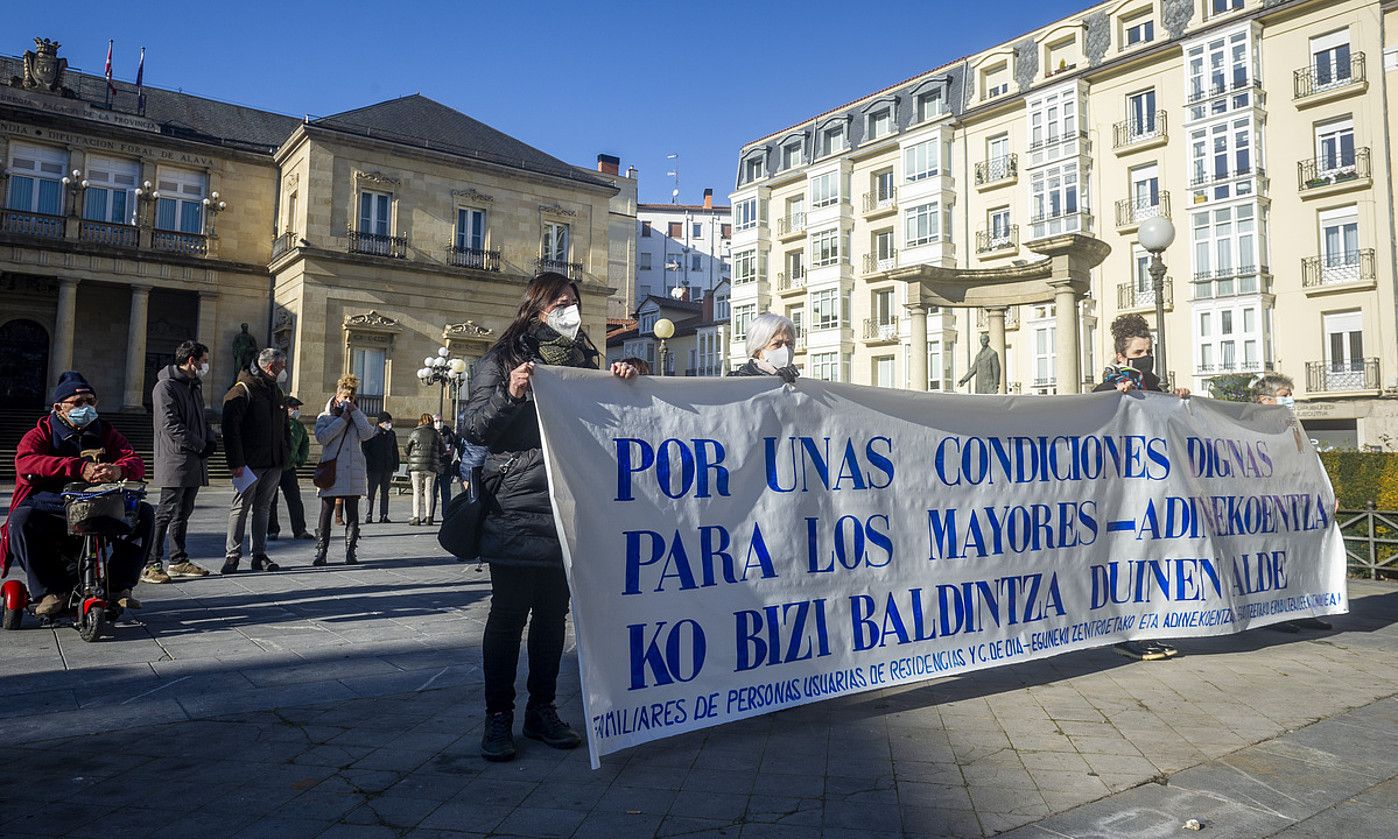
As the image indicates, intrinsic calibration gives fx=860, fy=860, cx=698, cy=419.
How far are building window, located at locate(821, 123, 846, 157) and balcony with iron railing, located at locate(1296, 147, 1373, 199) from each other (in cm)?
2119

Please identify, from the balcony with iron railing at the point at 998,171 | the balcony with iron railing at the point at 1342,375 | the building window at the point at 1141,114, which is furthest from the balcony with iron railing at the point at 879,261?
the balcony with iron railing at the point at 1342,375

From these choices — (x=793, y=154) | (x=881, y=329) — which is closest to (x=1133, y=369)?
(x=881, y=329)

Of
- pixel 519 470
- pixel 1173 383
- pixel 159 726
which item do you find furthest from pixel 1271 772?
pixel 1173 383

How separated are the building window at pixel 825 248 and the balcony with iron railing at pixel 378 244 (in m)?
21.2

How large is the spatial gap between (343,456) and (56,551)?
11.9 ft

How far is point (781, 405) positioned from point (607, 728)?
1628 millimetres

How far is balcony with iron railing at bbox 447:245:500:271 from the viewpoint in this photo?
A: 3588cm

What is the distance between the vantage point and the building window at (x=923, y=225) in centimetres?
3966

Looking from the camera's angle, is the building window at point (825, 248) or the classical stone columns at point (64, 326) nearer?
the classical stone columns at point (64, 326)

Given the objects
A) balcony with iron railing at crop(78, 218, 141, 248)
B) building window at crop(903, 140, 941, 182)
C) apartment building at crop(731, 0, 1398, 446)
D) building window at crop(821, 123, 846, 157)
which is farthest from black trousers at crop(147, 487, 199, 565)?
building window at crop(821, 123, 846, 157)

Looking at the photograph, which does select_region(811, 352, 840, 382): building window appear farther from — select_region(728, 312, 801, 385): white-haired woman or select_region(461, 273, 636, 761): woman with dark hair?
select_region(461, 273, 636, 761): woman with dark hair

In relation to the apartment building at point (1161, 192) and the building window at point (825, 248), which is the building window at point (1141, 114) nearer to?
the apartment building at point (1161, 192)

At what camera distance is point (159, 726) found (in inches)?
148

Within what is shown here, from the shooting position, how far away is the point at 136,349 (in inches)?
1276
